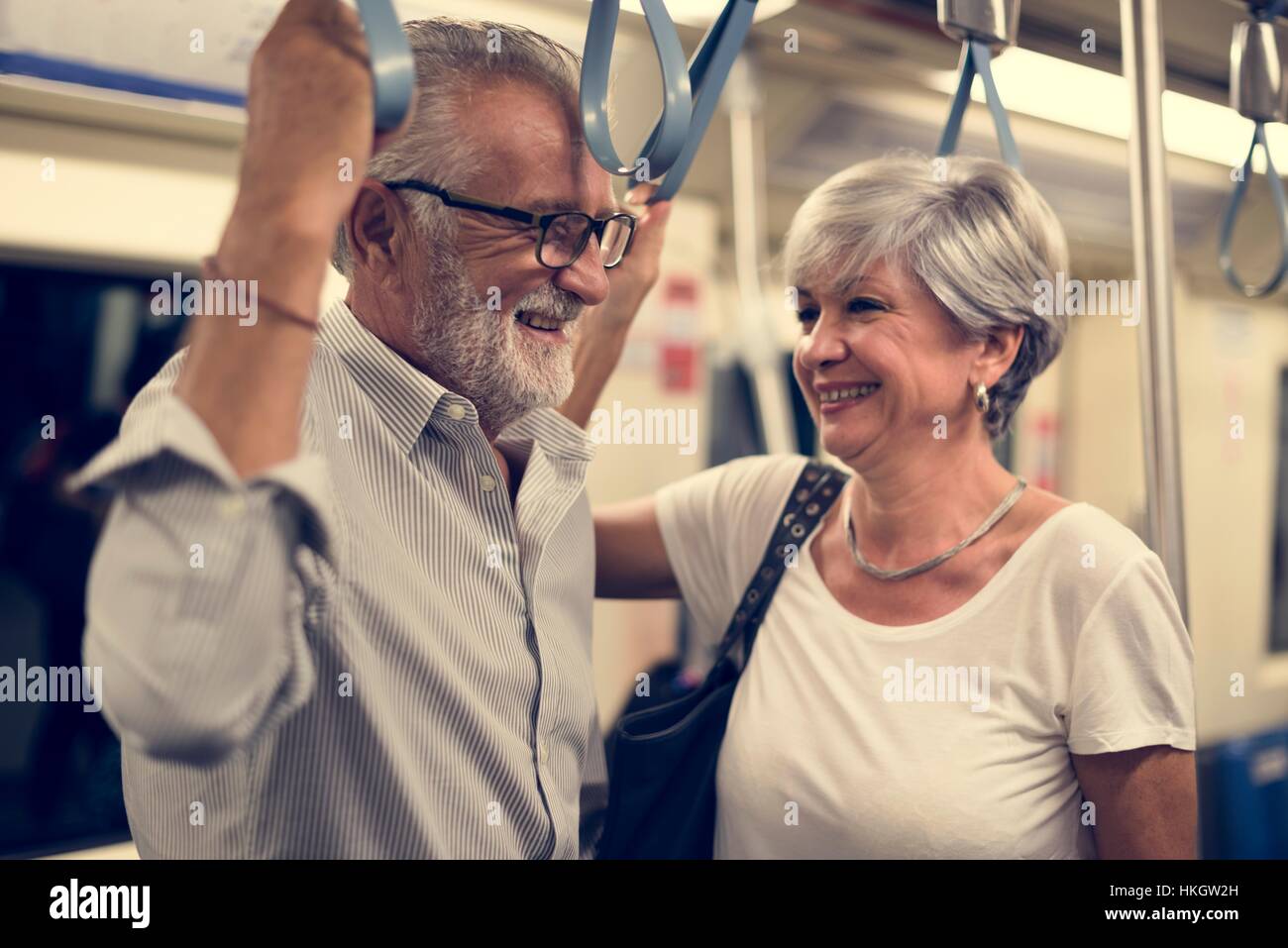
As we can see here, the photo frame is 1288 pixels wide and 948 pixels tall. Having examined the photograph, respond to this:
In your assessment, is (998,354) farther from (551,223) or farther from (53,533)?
(53,533)

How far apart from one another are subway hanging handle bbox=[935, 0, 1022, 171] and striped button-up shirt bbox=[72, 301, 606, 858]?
547mm

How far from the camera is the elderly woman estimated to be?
3.31ft

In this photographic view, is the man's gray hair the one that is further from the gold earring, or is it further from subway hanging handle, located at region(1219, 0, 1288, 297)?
subway hanging handle, located at region(1219, 0, 1288, 297)

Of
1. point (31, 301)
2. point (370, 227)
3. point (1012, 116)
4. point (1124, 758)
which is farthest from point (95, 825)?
point (1012, 116)

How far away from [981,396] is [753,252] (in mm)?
1459

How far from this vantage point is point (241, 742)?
2.06ft

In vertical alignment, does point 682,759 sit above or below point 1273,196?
below

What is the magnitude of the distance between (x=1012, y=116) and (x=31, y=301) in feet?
6.03

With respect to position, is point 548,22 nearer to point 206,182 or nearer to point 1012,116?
point 206,182

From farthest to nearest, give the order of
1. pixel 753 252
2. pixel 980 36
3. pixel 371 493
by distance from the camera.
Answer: pixel 753 252, pixel 980 36, pixel 371 493

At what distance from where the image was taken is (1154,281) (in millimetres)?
1093

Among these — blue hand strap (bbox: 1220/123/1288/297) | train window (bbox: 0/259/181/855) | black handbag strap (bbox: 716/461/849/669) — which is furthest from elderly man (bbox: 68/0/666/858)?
train window (bbox: 0/259/181/855)

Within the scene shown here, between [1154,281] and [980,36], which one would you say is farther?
[1154,281]

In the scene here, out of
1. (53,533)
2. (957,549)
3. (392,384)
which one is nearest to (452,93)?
(392,384)
